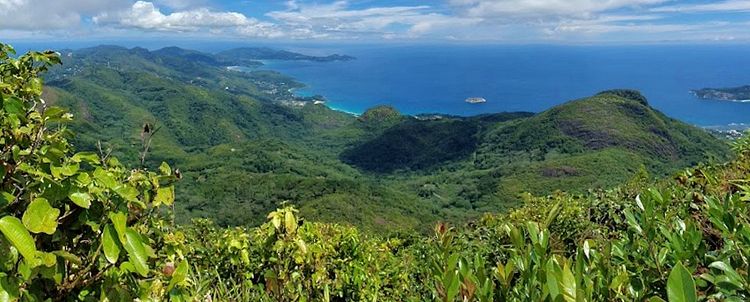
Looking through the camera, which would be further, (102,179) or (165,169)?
(165,169)

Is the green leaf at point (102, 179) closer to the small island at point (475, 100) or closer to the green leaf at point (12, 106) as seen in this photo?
the green leaf at point (12, 106)

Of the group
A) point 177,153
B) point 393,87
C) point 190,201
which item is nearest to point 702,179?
point 190,201

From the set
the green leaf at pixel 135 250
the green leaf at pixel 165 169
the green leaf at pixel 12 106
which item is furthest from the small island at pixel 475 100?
the green leaf at pixel 135 250

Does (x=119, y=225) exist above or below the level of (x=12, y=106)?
below

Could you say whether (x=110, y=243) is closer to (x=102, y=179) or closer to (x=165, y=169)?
(x=102, y=179)

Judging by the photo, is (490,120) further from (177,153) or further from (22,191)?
(22,191)

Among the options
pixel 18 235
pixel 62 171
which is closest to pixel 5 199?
pixel 62 171
